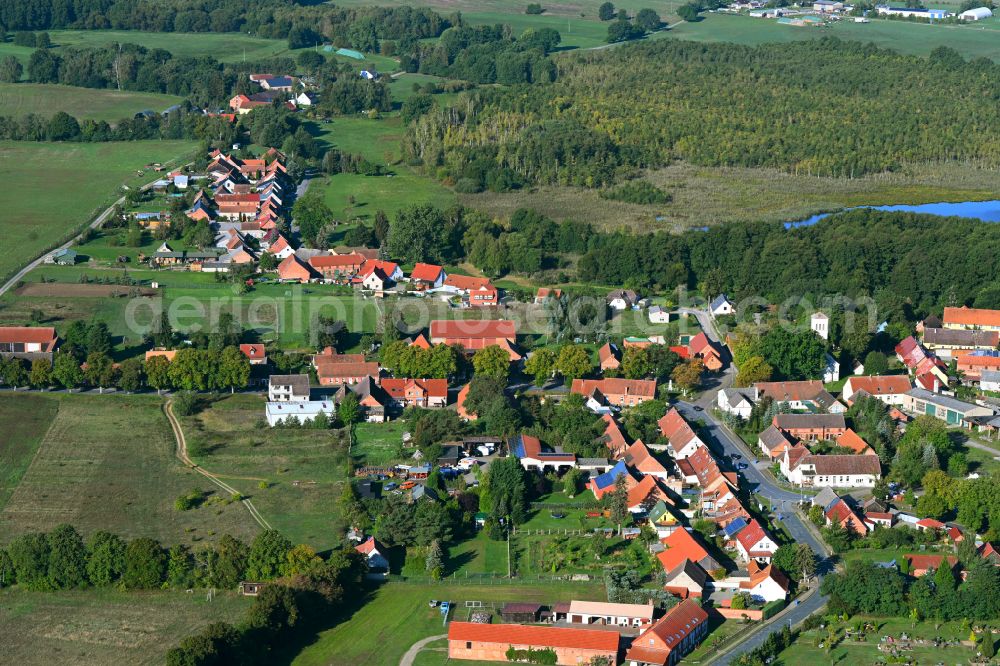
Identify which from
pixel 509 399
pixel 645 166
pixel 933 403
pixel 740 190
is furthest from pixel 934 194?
pixel 509 399

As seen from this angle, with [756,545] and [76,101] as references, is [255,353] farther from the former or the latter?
[76,101]

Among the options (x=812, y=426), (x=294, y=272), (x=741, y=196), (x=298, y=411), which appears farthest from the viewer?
(x=741, y=196)

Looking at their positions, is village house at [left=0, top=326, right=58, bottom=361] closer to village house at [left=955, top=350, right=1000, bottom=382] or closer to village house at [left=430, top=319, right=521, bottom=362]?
village house at [left=430, top=319, right=521, bottom=362]

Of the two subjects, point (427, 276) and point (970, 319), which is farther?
point (427, 276)

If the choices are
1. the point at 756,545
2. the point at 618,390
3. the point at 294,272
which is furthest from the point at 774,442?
the point at 294,272

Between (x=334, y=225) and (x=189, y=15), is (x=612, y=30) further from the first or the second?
(x=334, y=225)

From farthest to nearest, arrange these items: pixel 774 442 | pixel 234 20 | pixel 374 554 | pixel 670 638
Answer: pixel 234 20 < pixel 774 442 < pixel 374 554 < pixel 670 638

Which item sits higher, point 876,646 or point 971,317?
point 971,317

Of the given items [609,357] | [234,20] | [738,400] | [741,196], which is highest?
[234,20]
